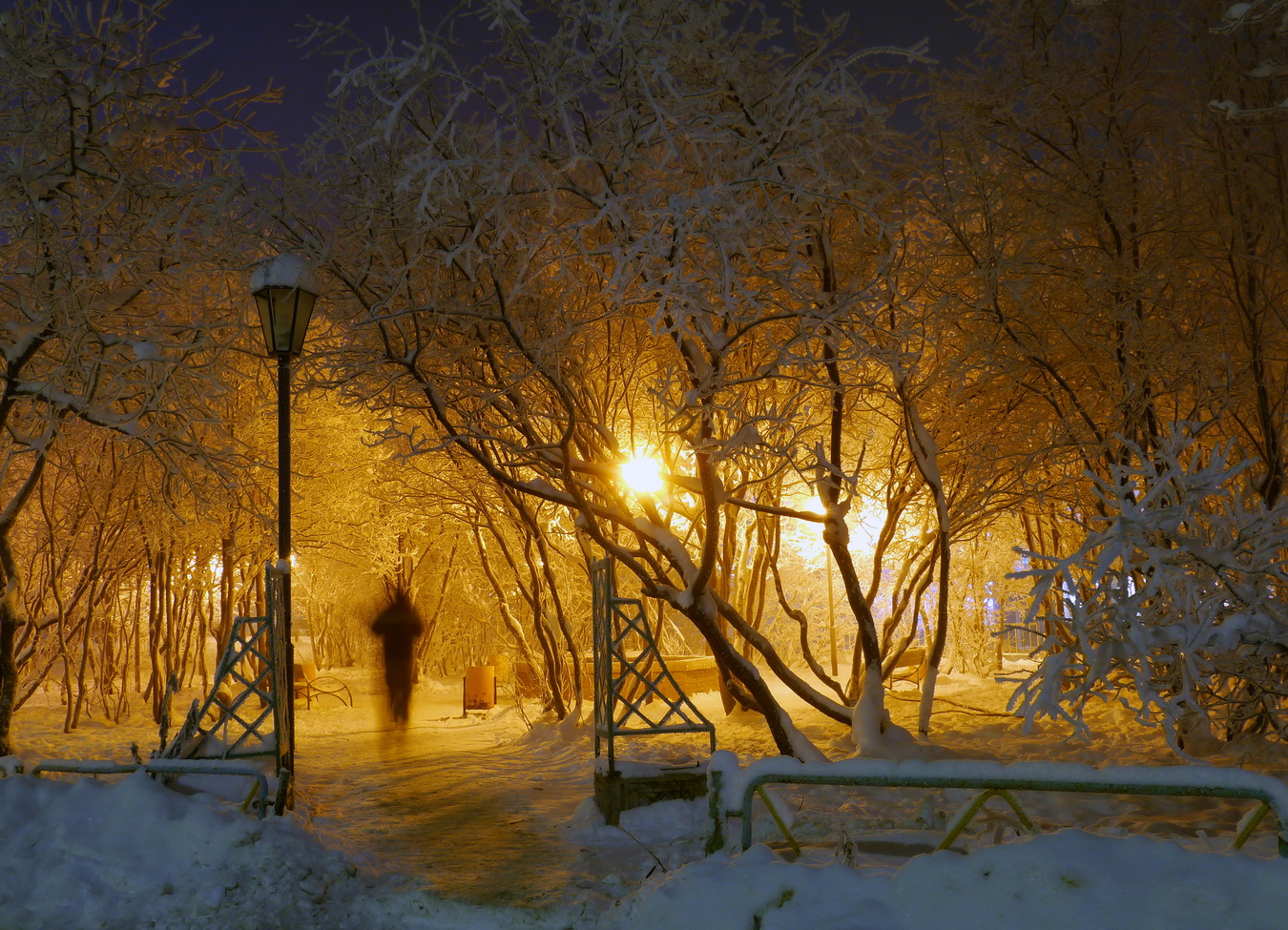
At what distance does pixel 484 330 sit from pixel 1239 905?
748 centimetres

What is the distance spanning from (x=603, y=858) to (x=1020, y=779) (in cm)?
371

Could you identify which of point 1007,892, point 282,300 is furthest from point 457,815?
point 1007,892

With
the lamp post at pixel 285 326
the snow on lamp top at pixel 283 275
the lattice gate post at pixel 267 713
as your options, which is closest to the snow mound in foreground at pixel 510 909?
the lattice gate post at pixel 267 713

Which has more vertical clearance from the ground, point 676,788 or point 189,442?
point 189,442

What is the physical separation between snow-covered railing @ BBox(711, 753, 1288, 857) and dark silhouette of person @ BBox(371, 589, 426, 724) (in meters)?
14.2

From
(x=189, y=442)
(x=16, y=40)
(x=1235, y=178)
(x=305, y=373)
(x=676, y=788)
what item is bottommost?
(x=676, y=788)

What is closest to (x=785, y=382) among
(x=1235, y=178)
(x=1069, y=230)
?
(x=1069, y=230)

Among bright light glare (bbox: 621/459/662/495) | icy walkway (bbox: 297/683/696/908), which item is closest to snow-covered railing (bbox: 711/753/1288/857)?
icy walkway (bbox: 297/683/696/908)

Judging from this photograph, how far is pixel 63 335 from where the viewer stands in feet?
27.2

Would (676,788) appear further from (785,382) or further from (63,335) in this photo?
(63,335)

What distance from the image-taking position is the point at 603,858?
6.67 m

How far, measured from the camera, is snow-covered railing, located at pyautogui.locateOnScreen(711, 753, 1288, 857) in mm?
3615

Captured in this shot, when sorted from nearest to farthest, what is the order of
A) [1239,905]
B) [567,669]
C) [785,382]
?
[1239,905] → [785,382] → [567,669]

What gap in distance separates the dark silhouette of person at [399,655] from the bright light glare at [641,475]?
24.4 feet
